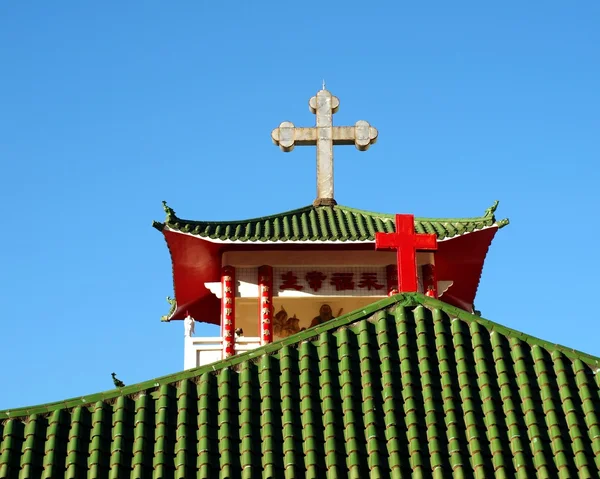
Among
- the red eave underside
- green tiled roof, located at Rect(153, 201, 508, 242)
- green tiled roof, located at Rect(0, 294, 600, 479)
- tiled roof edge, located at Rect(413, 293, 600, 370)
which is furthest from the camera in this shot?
the red eave underside

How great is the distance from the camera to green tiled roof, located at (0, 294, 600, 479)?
13.4 metres

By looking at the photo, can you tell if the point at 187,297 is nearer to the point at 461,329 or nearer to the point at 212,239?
the point at 212,239

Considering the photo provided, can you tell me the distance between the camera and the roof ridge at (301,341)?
1397 cm

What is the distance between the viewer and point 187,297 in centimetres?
2484

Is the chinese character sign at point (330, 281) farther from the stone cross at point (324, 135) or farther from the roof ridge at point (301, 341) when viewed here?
the roof ridge at point (301, 341)

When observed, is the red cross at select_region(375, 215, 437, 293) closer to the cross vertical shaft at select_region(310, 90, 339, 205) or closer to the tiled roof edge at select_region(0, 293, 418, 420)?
the tiled roof edge at select_region(0, 293, 418, 420)

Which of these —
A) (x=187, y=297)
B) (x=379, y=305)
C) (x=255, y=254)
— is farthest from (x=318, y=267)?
(x=379, y=305)

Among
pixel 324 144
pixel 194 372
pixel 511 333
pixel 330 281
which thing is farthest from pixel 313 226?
pixel 194 372

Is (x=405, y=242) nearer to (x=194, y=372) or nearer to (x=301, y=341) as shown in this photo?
(x=301, y=341)

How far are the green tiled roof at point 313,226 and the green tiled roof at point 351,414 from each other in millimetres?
7389

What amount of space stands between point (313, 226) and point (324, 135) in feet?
7.12

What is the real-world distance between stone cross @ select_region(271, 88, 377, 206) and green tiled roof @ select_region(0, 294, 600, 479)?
370 inches

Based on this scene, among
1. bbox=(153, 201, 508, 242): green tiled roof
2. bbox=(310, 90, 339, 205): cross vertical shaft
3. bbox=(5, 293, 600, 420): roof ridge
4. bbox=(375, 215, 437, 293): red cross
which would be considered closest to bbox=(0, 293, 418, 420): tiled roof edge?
bbox=(5, 293, 600, 420): roof ridge

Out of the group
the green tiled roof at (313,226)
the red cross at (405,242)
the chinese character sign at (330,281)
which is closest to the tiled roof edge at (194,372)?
the red cross at (405,242)
